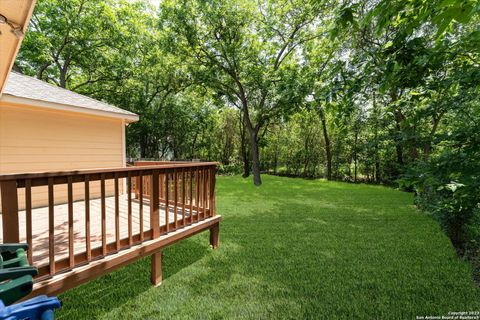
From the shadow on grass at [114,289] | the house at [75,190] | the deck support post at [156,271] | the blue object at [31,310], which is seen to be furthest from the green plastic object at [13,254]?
the deck support post at [156,271]

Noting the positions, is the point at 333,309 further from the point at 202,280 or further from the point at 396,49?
the point at 396,49

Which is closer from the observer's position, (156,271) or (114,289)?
(114,289)

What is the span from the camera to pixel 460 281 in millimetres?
2803

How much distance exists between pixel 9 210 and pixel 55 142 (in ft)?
12.5

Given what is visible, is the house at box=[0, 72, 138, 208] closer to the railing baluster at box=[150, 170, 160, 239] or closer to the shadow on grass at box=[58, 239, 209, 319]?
the shadow on grass at box=[58, 239, 209, 319]

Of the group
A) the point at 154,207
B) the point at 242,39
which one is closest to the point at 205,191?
the point at 154,207

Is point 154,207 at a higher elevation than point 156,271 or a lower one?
higher

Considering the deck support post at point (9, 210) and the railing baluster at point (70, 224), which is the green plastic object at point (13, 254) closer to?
the deck support post at point (9, 210)

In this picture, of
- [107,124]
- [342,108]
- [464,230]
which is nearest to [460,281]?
[464,230]

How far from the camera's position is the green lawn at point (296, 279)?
2322 mm

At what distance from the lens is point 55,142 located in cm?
477

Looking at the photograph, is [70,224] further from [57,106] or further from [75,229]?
[57,106]

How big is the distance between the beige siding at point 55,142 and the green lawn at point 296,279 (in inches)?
127

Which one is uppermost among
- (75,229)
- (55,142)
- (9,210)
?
(55,142)
